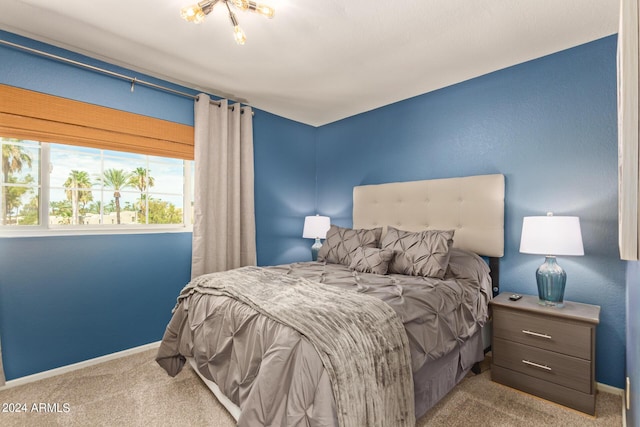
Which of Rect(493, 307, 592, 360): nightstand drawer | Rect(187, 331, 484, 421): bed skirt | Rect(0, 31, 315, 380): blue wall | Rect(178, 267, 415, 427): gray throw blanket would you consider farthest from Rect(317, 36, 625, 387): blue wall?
Rect(0, 31, 315, 380): blue wall

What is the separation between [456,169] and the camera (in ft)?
9.72

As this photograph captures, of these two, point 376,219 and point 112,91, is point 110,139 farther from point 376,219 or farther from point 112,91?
point 376,219

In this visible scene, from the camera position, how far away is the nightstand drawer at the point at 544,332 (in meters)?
1.90

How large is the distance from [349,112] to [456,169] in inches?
61.0

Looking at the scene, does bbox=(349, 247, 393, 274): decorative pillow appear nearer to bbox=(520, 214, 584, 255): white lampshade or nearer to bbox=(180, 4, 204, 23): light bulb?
bbox=(520, 214, 584, 255): white lampshade

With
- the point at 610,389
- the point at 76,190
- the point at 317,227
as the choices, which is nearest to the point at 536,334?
the point at 610,389

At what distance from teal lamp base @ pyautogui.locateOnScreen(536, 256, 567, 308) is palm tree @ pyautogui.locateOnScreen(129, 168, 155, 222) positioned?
3.39 metres

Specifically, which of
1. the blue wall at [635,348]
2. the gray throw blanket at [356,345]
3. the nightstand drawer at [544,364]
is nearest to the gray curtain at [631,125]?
the blue wall at [635,348]

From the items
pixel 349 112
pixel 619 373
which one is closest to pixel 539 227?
pixel 619 373

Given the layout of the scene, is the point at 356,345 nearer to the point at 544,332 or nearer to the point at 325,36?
the point at 544,332

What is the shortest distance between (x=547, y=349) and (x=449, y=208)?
1.30 metres

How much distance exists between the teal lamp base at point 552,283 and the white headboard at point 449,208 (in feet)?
1.41

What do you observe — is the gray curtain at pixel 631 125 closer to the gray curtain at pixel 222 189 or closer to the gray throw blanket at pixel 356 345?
the gray throw blanket at pixel 356 345

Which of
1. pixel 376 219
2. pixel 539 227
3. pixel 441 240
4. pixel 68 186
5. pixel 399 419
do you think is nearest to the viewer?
pixel 399 419
